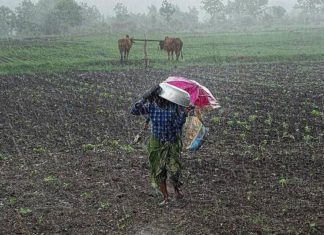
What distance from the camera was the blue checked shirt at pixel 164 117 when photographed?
23.1 ft

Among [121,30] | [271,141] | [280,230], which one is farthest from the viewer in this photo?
[121,30]

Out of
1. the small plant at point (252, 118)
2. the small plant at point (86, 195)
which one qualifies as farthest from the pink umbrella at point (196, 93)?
the small plant at point (252, 118)

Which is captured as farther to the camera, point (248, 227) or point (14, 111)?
point (14, 111)

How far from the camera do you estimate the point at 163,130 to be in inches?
278

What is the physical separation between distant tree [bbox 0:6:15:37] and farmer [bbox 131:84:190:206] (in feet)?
174

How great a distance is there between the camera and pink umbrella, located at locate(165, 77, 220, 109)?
281 inches

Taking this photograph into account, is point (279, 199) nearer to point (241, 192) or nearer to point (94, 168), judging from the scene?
point (241, 192)

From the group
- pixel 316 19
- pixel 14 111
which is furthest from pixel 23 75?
pixel 316 19

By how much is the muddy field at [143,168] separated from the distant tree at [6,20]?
141 ft

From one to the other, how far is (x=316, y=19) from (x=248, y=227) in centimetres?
6779

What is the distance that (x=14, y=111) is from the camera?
47.8ft

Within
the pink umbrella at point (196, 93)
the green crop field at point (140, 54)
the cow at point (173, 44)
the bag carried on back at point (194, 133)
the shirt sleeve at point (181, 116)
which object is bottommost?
the green crop field at point (140, 54)

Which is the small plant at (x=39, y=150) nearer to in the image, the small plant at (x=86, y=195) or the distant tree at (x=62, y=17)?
the small plant at (x=86, y=195)

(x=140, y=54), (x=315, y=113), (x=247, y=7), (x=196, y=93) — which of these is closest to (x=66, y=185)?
(x=196, y=93)
